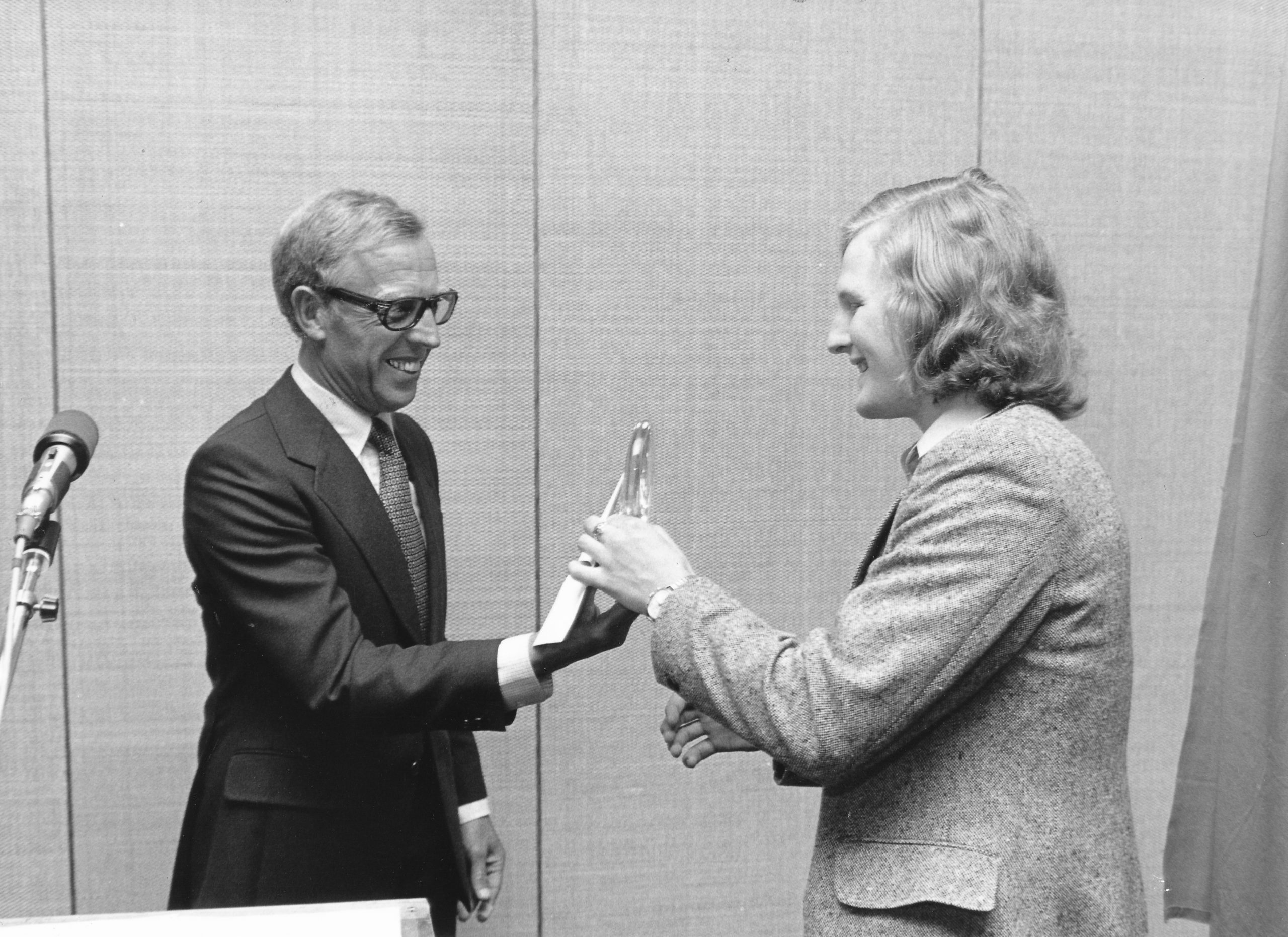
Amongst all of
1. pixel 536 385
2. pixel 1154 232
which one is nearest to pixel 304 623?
pixel 536 385

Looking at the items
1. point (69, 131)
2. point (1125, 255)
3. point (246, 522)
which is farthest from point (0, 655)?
point (1125, 255)

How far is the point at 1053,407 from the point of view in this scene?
56.1 inches

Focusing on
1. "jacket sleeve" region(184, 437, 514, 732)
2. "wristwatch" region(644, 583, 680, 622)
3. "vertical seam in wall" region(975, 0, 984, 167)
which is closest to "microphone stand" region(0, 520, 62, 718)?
"jacket sleeve" region(184, 437, 514, 732)

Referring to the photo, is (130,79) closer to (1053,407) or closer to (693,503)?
(693,503)

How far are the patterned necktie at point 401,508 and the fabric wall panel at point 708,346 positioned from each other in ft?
2.39

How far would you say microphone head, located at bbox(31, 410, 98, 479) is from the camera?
1.36 metres

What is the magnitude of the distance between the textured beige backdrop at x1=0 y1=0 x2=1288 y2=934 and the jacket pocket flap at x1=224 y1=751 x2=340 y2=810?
864 millimetres

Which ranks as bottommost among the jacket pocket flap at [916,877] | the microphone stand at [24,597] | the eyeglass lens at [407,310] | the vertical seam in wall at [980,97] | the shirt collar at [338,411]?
the jacket pocket flap at [916,877]

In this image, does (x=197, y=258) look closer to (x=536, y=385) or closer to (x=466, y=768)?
(x=536, y=385)

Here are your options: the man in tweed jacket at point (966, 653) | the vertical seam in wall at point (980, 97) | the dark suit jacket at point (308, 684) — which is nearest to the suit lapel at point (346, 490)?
the dark suit jacket at point (308, 684)

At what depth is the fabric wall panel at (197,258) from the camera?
99.4 inches

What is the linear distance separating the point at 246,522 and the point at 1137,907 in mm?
1186

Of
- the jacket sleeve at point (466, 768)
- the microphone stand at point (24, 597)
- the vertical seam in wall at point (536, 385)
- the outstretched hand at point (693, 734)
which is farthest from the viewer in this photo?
the vertical seam in wall at point (536, 385)

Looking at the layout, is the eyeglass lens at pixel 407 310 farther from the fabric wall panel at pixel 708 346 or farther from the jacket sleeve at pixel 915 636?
the jacket sleeve at pixel 915 636
